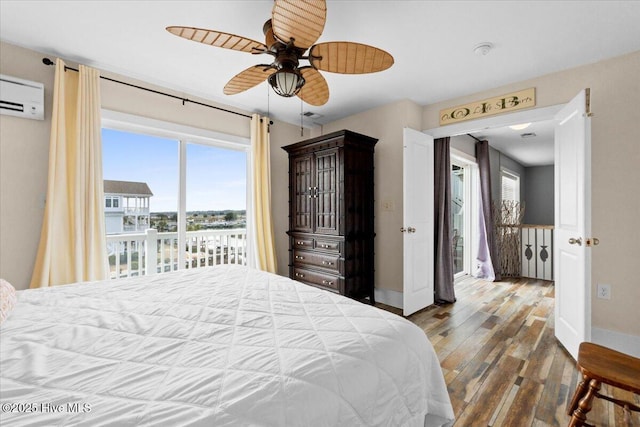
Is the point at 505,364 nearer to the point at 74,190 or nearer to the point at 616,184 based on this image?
the point at 616,184

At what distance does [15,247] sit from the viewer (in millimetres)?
2352

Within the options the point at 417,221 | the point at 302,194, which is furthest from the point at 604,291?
the point at 302,194

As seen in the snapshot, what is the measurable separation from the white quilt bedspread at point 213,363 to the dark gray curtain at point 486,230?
14.8 ft

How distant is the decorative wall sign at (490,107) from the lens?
300cm

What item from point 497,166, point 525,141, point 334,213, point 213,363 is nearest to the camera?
point 213,363

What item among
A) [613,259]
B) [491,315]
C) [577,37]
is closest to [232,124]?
[577,37]

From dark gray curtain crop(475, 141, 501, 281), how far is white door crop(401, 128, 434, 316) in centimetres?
201

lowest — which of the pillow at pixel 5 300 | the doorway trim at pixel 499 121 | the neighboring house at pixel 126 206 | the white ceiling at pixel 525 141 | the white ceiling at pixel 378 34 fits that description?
the pillow at pixel 5 300

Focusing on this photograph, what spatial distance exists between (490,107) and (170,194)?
380 cm

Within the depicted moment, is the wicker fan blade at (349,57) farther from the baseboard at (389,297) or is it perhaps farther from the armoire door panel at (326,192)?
the baseboard at (389,297)

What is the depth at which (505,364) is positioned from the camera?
230 centimetres

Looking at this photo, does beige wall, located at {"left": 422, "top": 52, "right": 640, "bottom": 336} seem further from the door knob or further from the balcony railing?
the balcony railing

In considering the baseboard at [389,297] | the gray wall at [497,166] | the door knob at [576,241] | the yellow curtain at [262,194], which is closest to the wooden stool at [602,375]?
the door knob at [576,241]

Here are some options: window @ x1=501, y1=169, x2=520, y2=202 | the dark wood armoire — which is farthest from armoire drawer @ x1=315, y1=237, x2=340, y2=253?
window @ x1=501, y1=169, x2=520, y2=202
